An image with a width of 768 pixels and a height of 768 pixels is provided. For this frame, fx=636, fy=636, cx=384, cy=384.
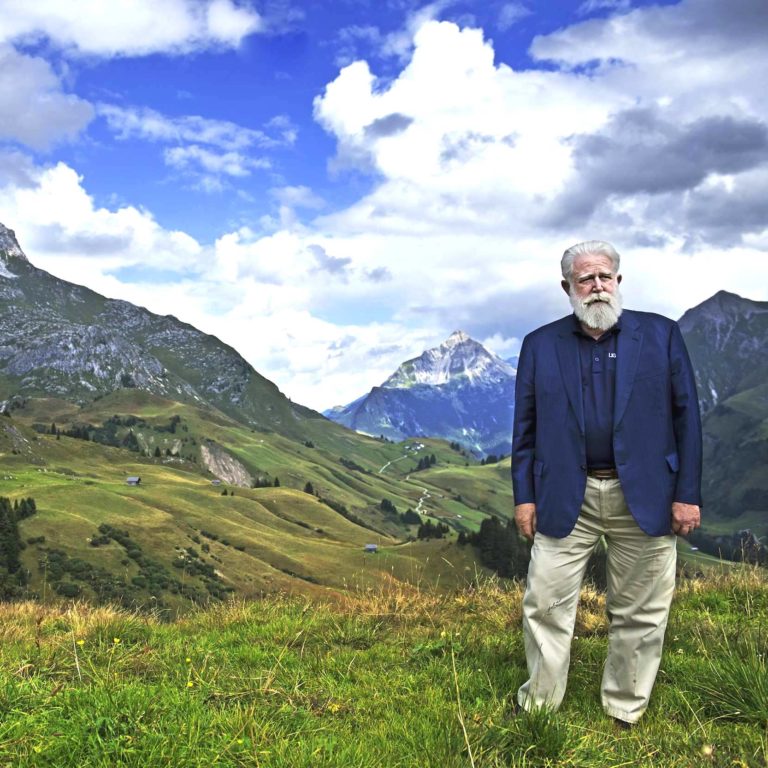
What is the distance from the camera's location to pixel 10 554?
100188 mm

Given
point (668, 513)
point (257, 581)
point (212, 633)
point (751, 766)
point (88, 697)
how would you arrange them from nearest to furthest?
1. point (751, 766)
2. point (88, 697)
3. point (668, 513)
4. point (212, 633)
5. point (257, 581)

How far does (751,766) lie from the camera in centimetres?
425

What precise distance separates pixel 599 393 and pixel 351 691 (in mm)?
3664

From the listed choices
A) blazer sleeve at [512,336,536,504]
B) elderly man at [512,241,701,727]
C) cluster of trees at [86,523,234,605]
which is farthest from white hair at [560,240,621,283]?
cluster of trees at [86,523,234,605]

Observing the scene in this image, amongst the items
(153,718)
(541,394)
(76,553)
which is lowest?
(76,553)

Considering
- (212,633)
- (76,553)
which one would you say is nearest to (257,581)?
(76,553)

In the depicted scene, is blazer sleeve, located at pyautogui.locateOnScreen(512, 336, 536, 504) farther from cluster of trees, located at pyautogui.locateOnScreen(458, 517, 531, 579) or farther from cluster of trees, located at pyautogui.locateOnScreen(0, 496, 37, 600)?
cluster of trees, located at pyautogui.locateOnScreen(458, 517, 531, 579)

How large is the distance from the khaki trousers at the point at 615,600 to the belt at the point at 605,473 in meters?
0.06

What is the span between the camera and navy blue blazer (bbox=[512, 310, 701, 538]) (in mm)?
5793

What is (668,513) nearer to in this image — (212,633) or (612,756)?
(612,756)

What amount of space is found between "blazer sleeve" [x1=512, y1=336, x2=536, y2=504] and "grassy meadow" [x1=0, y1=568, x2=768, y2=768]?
191 centimetres

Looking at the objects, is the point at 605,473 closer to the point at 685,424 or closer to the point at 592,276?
the point at 685,424

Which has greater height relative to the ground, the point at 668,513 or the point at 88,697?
the point at 668,513

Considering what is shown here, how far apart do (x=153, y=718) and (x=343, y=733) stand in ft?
4.55
